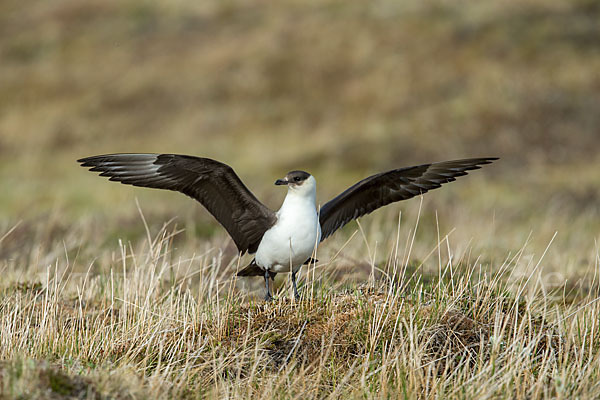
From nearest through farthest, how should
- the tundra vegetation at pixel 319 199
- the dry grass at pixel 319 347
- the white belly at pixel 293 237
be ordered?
the dry grass at pixel 319 347 → the tundra vegetation at pixel 319 199 → the white belly at pixel 293 237

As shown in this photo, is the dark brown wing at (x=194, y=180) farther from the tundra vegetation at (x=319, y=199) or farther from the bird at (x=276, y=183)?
the tundra vegetation at (x=319, y=199)

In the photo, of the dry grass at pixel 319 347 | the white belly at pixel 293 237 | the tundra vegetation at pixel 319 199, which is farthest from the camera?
the white belly at pixel 293 237

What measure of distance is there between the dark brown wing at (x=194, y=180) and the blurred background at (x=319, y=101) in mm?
5468

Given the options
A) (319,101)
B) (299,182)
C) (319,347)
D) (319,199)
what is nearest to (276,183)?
(299,182)

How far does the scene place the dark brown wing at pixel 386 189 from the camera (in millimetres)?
5645

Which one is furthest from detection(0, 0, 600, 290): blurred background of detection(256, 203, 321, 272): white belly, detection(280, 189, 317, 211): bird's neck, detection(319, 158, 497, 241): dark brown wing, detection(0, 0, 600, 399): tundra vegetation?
detection(280, 189, 317, 211): bird's neck

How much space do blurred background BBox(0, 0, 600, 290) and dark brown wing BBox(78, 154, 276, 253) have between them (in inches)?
215

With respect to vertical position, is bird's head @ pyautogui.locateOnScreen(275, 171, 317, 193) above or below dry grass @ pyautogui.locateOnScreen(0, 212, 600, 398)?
above

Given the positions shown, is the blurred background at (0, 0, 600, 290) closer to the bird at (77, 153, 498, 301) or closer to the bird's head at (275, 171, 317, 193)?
the bird at (77, 153, 498, 301)

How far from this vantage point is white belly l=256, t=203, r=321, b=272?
17.3 feet

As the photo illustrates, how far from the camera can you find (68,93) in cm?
2442

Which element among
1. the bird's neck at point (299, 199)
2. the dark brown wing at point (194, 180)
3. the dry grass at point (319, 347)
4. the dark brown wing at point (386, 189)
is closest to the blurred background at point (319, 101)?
the dark brown wing at point (386, 189)

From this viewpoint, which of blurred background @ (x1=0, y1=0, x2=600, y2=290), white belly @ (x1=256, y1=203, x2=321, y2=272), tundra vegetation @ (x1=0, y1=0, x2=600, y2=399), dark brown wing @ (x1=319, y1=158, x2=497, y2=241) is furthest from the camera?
blurred background @ (x1=0, y1=0, x2=600, y2=290)

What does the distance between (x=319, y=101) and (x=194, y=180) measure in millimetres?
17070
